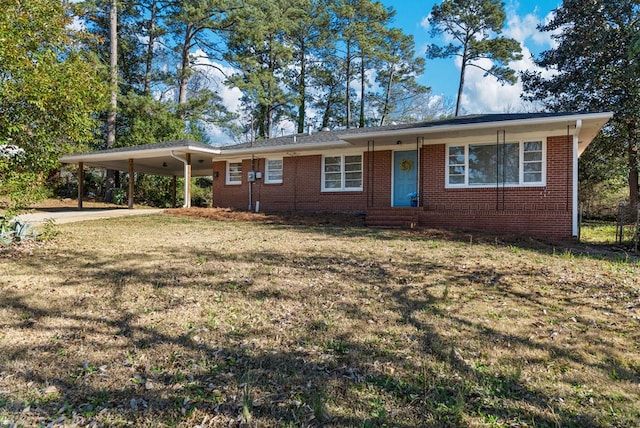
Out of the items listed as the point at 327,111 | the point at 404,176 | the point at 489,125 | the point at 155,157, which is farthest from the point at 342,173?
the point at 327,111

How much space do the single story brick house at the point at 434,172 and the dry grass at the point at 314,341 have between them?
14.6 ft

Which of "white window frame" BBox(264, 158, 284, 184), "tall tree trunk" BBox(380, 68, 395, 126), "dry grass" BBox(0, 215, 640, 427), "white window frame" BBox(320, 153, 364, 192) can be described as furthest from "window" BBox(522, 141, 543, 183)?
"tall tree trunk" BBox(380, 68, 395, 126)

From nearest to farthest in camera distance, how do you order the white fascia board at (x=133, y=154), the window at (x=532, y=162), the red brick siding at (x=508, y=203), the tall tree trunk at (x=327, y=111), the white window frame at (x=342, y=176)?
1. the red brick siding at (x=508, y=203)
2. the window at (x=532, y=162)
3. the white window frame at (x=342, y=176)
4. the white fascia board at (x=133, y=154)
5. the tall tree trunk at (x=327, y=111)

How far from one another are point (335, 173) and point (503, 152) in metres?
5.61

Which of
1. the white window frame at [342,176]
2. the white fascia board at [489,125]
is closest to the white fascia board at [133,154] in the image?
the white window frame at [342,176]

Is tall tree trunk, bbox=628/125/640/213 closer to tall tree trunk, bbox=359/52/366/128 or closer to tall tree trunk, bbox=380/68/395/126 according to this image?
tall tree trunk, bbox=359/52/366/128

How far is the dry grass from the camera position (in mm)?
2559

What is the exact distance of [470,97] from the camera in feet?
106

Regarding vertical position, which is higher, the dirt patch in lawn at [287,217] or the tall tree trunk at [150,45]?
the tall tree trunk at [150,45]

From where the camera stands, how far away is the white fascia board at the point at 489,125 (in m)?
9.37

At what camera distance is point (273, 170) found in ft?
50.7

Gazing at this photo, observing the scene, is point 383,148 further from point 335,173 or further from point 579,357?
point 579,357

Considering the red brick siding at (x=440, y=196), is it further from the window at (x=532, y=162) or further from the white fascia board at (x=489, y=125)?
the white fascia board at (x=489, y=125)

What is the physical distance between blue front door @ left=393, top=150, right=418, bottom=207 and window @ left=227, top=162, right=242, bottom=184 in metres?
6.74
